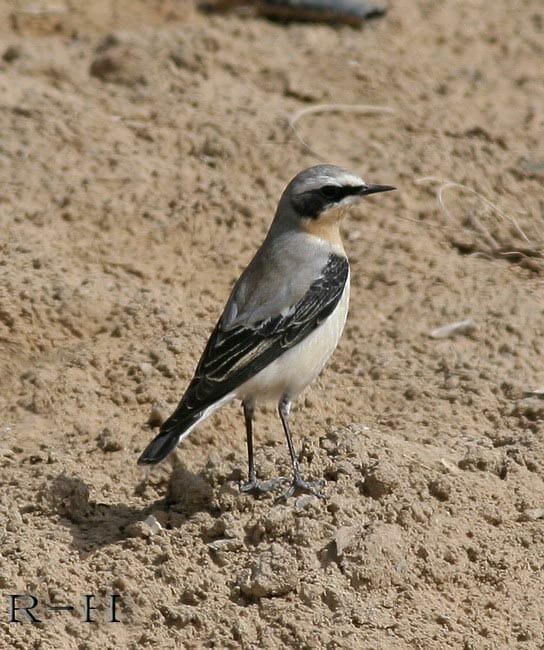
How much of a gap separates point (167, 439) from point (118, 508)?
75 cm

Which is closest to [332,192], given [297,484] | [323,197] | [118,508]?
[323,197]

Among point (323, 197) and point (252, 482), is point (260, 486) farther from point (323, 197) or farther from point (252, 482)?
point (323, 197)

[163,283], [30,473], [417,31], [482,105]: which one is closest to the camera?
[30,473]

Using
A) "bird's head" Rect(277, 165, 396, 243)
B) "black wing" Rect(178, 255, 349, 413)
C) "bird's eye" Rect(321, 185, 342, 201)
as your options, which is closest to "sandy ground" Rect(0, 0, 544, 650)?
"black wing" Rect(178, 255, 349, 413)

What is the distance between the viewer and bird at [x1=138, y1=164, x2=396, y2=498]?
6.68 metres

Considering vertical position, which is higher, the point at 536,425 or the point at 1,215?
the point at 536,425

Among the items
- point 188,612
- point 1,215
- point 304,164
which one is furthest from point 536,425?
point 1,215

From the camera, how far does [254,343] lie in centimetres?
690

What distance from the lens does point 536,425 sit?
24.2 feet

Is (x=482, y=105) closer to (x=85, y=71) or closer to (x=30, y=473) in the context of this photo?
(x=85, y=71)

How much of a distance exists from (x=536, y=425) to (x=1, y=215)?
4373 millimetres

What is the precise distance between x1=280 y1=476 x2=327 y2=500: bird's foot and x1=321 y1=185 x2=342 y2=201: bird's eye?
5.84 feet

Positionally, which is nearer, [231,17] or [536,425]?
[536,425]

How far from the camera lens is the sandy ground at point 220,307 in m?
6.05
